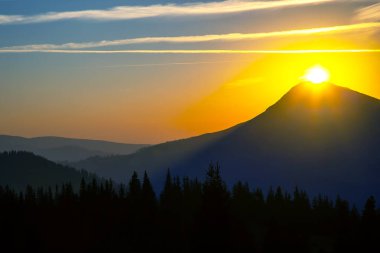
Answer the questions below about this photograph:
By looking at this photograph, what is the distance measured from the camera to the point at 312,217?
477 ft

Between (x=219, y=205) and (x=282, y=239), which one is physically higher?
(x=219, y=205)

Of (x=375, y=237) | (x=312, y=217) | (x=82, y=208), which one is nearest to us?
(x=375, y=237)

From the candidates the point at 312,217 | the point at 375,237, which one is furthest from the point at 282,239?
the point at 312,217

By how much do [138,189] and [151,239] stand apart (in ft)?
59.8

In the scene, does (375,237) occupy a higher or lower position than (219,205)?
lower

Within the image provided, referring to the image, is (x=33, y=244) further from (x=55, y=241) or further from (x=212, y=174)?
(x=212, y=174)

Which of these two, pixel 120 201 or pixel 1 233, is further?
pixel 120 201

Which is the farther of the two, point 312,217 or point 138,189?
point 312,217

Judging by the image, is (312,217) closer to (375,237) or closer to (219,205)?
(375,237)

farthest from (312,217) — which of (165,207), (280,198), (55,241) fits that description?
(55,241)

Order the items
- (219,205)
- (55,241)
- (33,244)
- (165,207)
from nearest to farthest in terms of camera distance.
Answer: (219,205) → (33,244) → (55,241) → (165,207)

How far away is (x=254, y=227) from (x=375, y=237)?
6544 centimetres

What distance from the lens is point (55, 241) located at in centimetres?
9212

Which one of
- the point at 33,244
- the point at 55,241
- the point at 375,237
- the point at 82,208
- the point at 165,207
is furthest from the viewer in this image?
the point at 165,207
